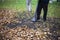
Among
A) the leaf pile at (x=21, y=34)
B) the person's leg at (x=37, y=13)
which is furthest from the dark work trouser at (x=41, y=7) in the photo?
the leaf pile at (x=21, y=34)

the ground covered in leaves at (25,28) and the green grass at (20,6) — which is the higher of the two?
the green grass at (20,6)

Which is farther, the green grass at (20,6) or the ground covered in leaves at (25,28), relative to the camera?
the green grass at (20,6)

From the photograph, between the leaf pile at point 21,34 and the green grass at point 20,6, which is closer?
the leaf pile at point 21,34

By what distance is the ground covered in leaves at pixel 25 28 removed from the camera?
1.09 meters

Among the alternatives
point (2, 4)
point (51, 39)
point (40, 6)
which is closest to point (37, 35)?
point (51, 39)

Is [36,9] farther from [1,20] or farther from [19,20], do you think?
[1,20]

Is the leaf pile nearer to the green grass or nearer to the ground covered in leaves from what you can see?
the ground covered in leaves

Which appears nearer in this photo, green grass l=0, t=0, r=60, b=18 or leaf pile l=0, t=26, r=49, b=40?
leaf pile l=0, t=26, r=49, b=40

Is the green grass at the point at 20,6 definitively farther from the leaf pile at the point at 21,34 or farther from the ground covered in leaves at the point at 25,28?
the leaf pile at the point at 21,34

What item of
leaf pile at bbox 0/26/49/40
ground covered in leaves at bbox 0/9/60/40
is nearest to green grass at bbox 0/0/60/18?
ground covered in leaves at bbox 0/9/60/40

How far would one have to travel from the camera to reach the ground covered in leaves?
109 cm

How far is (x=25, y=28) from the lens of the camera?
1.15 meters

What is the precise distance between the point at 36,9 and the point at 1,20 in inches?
10.7

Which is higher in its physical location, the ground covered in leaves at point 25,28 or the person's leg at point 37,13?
the person's leg at point 37,13
